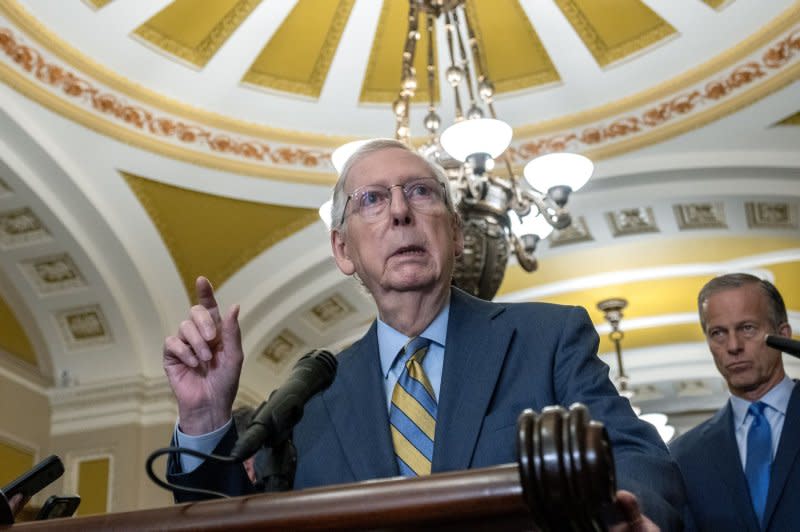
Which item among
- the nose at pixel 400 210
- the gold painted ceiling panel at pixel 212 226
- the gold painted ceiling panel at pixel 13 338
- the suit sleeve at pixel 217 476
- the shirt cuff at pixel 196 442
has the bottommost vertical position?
the gold painted ceiling panel at pixel 13 338

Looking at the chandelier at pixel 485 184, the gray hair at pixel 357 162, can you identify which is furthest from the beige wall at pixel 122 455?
the gray hair at pixel 357 162

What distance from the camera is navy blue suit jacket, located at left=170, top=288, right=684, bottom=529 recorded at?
1633 millimetres

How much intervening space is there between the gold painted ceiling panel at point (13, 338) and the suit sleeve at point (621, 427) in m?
7.03

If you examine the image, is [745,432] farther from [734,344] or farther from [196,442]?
[196,442]

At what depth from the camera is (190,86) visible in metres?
7.51

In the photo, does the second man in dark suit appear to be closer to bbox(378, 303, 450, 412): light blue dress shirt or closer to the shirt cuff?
bbox(378, 303, 450, 412): light blue dress shirt

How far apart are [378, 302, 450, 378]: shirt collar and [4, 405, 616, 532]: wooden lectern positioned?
79 cm

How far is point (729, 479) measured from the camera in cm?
266

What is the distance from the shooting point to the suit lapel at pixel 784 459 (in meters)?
2.53

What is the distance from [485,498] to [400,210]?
3.32 ft

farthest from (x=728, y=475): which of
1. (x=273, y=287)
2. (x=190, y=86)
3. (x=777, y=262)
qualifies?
(x=777, y=262)

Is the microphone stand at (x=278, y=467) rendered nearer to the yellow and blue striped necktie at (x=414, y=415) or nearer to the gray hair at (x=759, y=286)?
the yellow and blue striped necktie at (x=414, y=415)

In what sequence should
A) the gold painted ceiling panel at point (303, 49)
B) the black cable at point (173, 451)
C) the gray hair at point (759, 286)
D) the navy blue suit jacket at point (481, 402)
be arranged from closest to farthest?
the black cable at point (173, 451) < the navy blue suit jacket at point (481, 402) < the gray hair at point (759, 286) < the gold painted ceiling panel at point (303, 49)

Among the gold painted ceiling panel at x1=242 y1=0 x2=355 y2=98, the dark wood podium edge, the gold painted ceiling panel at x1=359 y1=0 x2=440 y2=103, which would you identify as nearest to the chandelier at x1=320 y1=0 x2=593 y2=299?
the gold painted ceiling panel at x1=359 y1=0 x2=440 y2=103
